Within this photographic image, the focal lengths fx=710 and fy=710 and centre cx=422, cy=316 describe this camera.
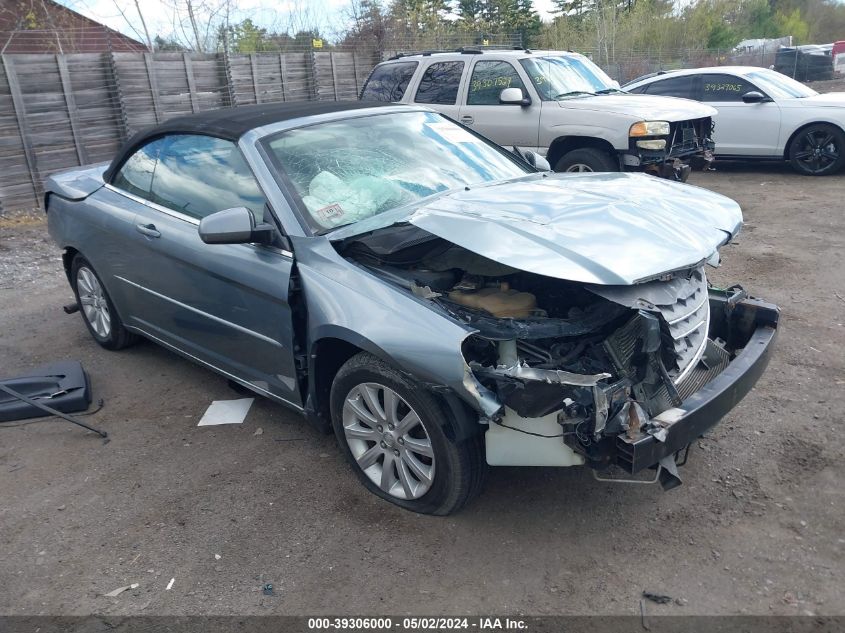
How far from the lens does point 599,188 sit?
3752mm

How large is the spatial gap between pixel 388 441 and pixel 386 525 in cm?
38

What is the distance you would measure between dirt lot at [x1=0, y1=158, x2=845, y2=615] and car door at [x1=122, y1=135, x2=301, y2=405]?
0.51 meters

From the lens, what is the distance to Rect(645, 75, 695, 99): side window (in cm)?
1105

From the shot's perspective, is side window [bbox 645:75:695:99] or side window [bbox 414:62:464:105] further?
side window [bbox 645:75:695:99]

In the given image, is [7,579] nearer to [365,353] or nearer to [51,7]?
[365,353]

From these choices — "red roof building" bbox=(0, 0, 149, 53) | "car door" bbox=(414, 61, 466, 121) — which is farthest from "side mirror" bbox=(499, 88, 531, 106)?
"red roof building" bbox=(0, 0, 149, 53)

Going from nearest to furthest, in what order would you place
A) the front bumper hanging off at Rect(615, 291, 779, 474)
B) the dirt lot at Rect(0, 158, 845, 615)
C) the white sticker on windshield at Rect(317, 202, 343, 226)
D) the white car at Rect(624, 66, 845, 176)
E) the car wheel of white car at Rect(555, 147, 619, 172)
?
the front bumper hanging off at Rect(615, 291, 779, 474) → the dirt lot at Rect(0, 158, 845, 615) → the white sticker on windshield at Rect(317, 202, 343, 226) → the car wheel of white car at Rect(555, 147, 619, 172) → the white car at Rect(624, 66, 845, 176)

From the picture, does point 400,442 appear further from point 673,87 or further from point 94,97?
point 94,97

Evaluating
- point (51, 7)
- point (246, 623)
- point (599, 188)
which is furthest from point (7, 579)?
point (51, 7)

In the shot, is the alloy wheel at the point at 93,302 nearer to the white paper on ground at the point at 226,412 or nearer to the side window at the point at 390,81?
the white paper on ground at the point at 226,412

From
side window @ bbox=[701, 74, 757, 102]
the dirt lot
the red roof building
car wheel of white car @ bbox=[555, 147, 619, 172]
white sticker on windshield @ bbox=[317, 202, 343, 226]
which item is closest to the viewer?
the dirt lot

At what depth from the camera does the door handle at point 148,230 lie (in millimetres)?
4258

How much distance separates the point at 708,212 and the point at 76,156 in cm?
1019

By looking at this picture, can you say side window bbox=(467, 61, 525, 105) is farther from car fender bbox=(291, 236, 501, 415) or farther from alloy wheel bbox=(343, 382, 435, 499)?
alloy wheel bbox=(343, 382, 435, 499)
